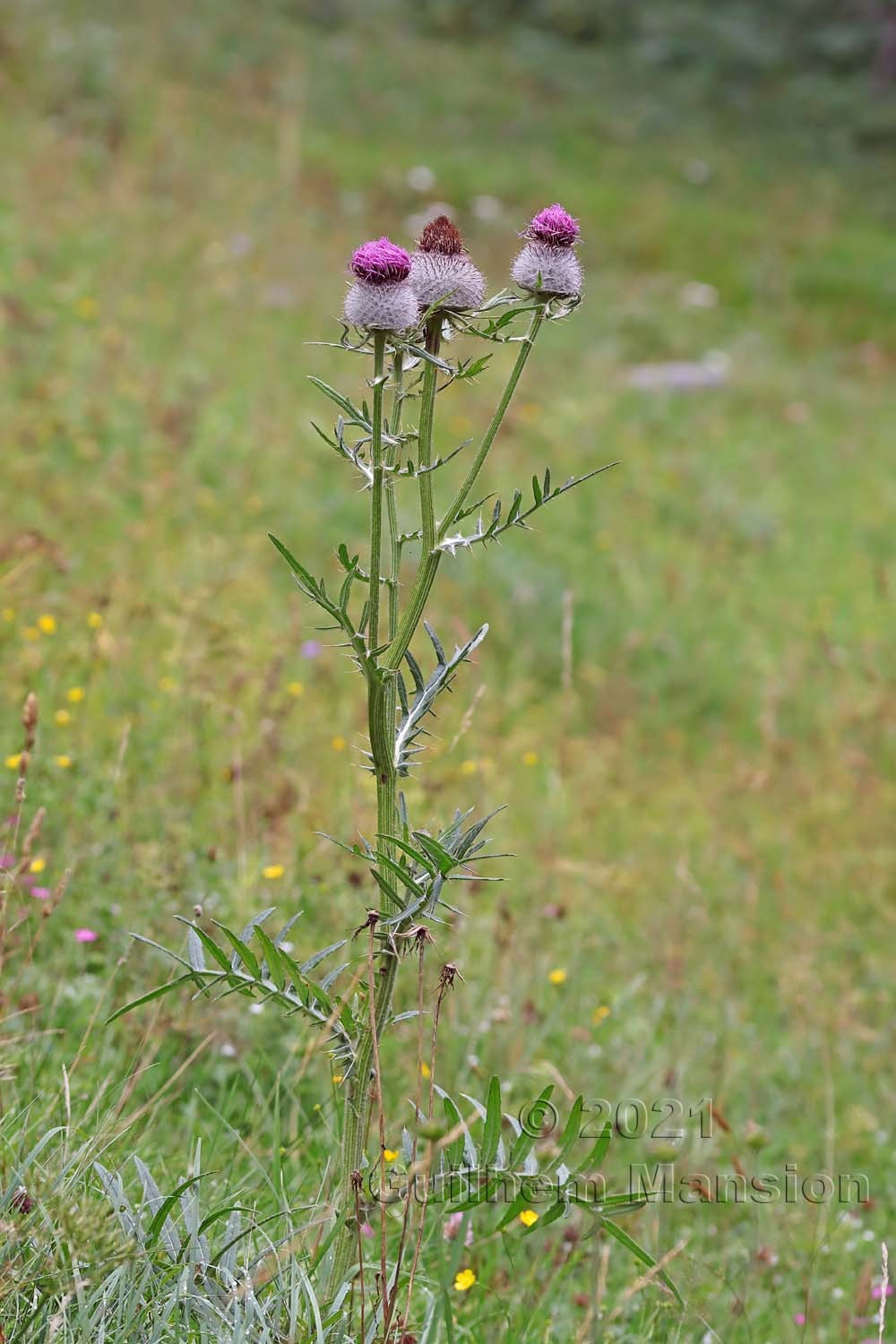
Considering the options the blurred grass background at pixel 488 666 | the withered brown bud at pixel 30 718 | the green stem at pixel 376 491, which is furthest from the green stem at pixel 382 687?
the withered brown bud at pixel 30 718

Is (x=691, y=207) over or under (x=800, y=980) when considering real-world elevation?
over

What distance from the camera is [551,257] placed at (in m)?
1.62

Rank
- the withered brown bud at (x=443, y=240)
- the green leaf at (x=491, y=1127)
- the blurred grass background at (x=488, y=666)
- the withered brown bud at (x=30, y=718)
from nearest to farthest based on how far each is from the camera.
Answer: the green leaf at (x=491, y=1127), the withered brown bud at (x=443, y=240), the withered brown bud at (x=30, y=718), the blurred grass background at (x=488, y=666)

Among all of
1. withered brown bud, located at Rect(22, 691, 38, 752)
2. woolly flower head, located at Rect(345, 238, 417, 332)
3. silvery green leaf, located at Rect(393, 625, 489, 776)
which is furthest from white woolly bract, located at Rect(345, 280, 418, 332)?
withered brown bud, located at Rect(22, 691, 38, 752)

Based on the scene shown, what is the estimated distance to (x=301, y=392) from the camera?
735 centimetres

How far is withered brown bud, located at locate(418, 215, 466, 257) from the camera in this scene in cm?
161

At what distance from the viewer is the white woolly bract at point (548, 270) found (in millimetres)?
1621

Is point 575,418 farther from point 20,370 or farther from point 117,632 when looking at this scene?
point 117,632

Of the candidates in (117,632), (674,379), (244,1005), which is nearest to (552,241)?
(244,1005)

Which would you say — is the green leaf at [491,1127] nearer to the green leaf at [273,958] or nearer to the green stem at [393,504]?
the green leaf at [273,958]

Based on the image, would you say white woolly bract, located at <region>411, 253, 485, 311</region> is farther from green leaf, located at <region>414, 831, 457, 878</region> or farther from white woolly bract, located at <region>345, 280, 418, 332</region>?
green leaf, located at <region>414, 831, 457, 878</region>

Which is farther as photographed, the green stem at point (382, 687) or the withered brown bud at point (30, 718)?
the withered brown bud at point (30, 718)

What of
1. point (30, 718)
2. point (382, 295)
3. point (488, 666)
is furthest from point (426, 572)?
point (488, 666)

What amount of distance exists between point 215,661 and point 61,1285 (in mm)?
2589
